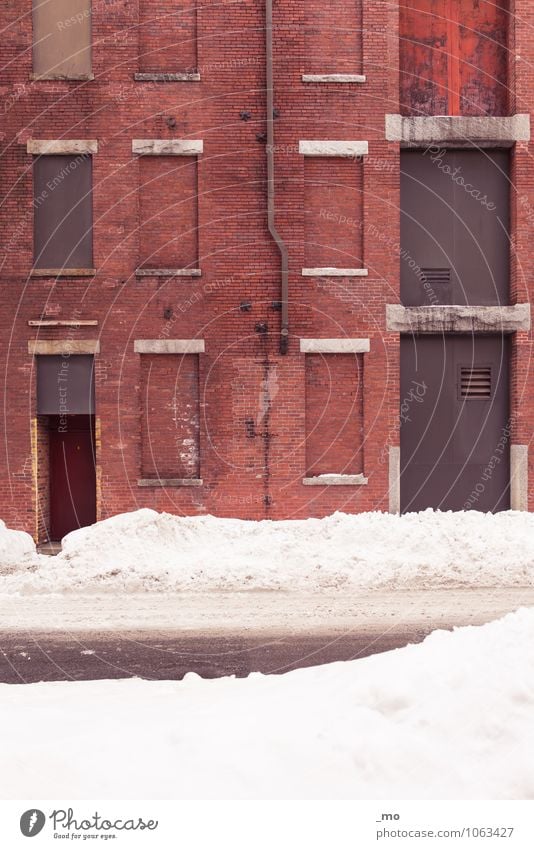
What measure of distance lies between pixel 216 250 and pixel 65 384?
4407 mm

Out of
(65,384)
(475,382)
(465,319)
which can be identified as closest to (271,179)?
(465,319)

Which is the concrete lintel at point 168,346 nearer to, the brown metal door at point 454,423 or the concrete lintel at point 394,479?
the brown metal door at point 454,423

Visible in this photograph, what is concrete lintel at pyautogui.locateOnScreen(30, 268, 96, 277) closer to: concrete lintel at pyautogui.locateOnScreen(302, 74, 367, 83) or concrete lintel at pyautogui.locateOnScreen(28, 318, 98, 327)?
concrete lintel at pyautogui.locateOnScreen(28, 318, 98, 327)

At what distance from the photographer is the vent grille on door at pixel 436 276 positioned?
1752cm

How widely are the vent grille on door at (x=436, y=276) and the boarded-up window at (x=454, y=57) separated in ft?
11.8

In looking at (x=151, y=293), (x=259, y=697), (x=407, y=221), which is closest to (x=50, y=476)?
(x=151, y=293)

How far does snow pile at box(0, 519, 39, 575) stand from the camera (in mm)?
13008

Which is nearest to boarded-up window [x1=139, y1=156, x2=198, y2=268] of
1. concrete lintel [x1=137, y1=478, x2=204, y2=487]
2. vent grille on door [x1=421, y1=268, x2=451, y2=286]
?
concrete lintel [x1=137, y1=478, x2=204, y2=487]

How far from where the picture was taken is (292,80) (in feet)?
55.1

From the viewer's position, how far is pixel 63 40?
16.8 meters

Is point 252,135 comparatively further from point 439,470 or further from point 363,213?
point 439,470

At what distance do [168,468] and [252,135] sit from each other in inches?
295

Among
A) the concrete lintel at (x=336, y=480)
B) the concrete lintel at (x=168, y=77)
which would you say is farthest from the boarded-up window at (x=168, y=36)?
the concrete lintel at (x=336, y=480)

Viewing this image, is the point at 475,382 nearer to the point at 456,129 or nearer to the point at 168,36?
the point at 456,129
